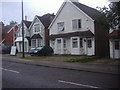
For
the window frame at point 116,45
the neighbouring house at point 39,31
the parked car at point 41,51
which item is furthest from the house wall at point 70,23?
the window frame at point 116,45

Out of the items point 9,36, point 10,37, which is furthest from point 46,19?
point 9,36

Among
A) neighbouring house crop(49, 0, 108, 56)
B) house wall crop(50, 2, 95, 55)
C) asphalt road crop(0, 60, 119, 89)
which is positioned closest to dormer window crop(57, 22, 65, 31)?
neighbouring house crop(49, 0, 108, 56)

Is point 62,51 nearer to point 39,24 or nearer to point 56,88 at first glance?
point 39,24

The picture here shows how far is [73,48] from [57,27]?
5.76m

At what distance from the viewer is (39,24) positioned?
37.3 m

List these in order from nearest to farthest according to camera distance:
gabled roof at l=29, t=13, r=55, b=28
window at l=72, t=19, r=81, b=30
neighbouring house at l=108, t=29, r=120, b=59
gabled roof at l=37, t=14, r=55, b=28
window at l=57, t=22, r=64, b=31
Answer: neighbouring house at l=108, t=29, r=120, b=59, window at l=72, t=19, r=81, b=30, window at l=57, t=22, r=64, b=31, gabled roof at l=29, t=13, r=55, b=28, gabled roof at l=37, t=14, r=55, b=28

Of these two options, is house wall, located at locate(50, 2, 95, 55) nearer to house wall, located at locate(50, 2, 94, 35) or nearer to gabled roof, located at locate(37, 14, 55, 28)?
house wall, located at locate(50, 2, 94, 35)

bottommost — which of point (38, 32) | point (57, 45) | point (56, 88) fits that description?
point (56, 88)

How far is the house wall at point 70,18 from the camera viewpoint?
27.4 m

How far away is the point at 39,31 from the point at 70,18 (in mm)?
9727

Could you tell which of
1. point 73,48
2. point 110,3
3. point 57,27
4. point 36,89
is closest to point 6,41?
point 57,27

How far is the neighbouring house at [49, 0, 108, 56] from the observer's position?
27000 mm

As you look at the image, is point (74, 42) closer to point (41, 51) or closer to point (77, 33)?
point (77, 33)

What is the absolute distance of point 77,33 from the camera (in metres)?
27.4
